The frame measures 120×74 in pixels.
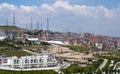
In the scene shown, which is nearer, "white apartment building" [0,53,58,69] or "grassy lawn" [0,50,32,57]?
"white apartment building" [0,53,58,69]

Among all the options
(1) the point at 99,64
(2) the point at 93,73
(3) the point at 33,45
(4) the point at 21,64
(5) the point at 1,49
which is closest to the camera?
(2) the point at 93,73

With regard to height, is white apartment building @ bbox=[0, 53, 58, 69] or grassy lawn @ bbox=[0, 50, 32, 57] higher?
grassy lawn @ bbox=[0, 50, 32, 57]

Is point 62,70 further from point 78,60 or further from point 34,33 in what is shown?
point 34,33

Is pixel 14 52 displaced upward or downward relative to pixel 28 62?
upward

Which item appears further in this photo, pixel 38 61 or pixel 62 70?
pixel 38 61

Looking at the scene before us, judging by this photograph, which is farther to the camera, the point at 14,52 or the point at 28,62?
the point at 14,52

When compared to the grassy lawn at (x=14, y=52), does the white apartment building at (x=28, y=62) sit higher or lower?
lower

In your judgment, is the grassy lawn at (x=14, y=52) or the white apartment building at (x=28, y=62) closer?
the white apartment building at (x=28, y=62)

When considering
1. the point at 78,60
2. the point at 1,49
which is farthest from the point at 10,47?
the point at 78,60
